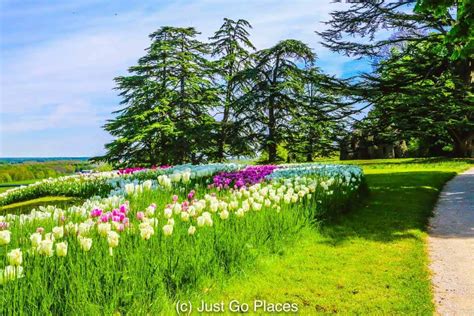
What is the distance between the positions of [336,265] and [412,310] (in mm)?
1409

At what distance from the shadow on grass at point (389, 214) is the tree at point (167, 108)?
1719 cm

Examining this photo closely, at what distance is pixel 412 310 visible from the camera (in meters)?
4.04

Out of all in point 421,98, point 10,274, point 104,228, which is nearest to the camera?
point 10,274

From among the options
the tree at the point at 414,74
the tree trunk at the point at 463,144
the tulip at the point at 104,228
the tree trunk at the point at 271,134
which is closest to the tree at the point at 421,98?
the tree at the point at 414,74

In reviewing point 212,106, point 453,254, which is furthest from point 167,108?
point 453,254

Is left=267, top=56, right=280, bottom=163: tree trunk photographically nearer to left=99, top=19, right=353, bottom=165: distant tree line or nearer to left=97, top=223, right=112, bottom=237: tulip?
left=99, top=19, right=353, bottom=165: distant tree line

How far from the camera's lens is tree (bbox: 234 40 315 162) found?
26062 mm

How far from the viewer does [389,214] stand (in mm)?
8516

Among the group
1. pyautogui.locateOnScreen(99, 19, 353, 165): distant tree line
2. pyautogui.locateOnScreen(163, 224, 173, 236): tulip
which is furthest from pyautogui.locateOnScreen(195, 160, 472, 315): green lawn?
pyautogui.locateOnScreen(99, 19, 353, 165): distant tree line

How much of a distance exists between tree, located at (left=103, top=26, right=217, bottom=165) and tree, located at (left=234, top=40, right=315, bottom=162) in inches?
135

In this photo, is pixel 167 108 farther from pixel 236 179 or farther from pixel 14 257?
pixel 14 257

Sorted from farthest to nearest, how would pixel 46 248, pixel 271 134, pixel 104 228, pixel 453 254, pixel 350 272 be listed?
pixel 271 134
pixel 453 254
pixel 350 272
pixel 104 228
pixel 46 248

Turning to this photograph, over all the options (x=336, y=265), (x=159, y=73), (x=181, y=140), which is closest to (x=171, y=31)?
(x=159, y=73)

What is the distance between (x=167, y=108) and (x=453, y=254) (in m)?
25.4
